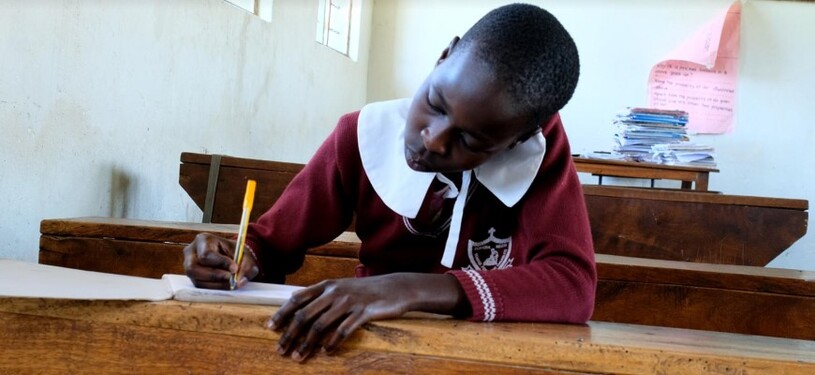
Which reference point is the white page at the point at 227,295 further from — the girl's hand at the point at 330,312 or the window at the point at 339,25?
the window at the point at 339,25

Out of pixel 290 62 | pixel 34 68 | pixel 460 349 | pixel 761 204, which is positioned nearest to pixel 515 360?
→ pixel 460 349

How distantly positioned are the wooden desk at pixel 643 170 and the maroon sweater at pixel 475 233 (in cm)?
238

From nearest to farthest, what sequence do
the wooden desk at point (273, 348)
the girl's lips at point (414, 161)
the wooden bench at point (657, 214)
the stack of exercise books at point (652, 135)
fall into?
the wooden desk at point (273, 348) < the girl's lips at point (414, 161) < the wooden bench at point (657, 214) < the stack of exercise books at point (652, 135)

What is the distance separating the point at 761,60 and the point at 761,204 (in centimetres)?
228

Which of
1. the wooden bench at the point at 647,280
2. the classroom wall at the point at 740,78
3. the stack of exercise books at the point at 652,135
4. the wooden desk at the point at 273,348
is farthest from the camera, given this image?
the classroom wall at the point at 740,78

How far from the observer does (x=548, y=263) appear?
1067 mm

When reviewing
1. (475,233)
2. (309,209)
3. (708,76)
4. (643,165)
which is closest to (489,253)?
(475,233)

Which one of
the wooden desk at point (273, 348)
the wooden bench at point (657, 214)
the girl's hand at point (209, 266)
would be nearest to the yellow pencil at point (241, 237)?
the girl's hand at point (209, 266)

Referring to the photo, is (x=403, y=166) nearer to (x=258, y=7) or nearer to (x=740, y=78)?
(x=258, y=7)

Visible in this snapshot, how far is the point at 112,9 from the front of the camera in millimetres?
1980

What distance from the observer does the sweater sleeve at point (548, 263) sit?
0.98m

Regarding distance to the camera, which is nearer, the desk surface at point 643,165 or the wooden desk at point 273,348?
the wooden desk at point 273,348

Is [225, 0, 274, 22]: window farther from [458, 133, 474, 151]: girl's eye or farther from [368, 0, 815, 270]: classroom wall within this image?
[458, 133, 474, 151]: girl's eye

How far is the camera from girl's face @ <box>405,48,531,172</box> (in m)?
0.95
